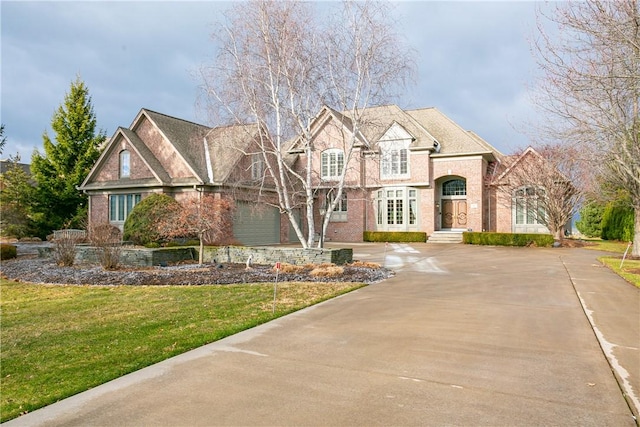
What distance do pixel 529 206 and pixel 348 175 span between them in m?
11.4

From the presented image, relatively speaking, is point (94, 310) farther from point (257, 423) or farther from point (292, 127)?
point (292, 127)

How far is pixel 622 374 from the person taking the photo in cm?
492

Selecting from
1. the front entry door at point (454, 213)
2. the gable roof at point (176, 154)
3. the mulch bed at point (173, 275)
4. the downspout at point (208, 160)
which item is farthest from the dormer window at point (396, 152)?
the mulch bed at point (173, 275)

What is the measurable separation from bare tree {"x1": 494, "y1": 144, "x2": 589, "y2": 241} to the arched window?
247 centimetres

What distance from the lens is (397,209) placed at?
29219 mm

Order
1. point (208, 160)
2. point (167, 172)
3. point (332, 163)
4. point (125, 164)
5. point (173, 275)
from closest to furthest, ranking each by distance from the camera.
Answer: point (173, 275)
point (167, 172)
point (208, 160)
point (125, 164)
point (332, 163)

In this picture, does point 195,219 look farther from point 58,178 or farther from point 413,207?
point 58,178

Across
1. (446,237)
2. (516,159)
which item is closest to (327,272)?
(446,237)

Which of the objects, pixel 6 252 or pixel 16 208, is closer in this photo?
pixel 6 252

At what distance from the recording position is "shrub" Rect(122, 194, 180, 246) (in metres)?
19.0

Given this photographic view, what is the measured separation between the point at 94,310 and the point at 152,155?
17.4 m

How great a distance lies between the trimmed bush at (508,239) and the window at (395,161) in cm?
599

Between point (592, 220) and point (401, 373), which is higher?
point (592, 220)

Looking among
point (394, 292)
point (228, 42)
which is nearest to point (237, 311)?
point (394, 292)
